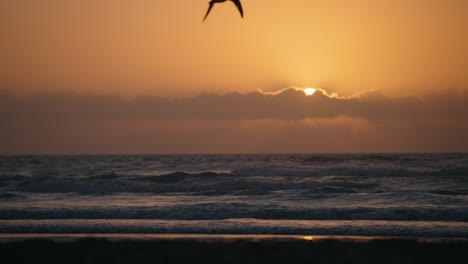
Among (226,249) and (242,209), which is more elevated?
(242,209)

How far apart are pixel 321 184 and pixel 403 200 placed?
705 centimetres

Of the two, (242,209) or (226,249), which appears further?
(242,209)

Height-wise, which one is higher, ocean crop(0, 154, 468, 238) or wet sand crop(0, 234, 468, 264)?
ocean crop(0, 154, 468, 238)

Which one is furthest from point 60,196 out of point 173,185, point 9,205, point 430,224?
point 430,224

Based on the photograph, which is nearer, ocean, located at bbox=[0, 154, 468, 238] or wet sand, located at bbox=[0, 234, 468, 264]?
wet sand, located at bbox=[0, 234, 468, 264]

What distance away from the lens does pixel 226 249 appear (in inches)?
414

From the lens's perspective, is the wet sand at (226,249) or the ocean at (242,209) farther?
the ocean at (242,209)

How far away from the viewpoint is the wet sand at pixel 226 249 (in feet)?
32.1

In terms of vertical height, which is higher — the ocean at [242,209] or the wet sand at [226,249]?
the ocean at [242,209]

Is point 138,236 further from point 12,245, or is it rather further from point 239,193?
point 239,193

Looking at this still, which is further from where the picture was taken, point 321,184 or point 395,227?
point 321,184

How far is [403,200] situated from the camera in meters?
18.0

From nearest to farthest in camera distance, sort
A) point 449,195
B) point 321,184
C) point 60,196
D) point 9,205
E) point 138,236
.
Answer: point 138,236
point 9,205
point 449,195
point 60,196
point 321,184

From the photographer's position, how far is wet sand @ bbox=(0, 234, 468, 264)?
9797 millimetres
